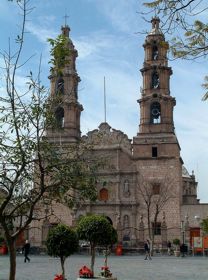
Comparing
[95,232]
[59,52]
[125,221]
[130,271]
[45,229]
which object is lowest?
[130,271]

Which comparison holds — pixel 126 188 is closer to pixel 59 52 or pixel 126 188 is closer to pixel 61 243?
pixel 61 243

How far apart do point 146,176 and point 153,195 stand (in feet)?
6.77

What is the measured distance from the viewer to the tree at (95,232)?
15.5m

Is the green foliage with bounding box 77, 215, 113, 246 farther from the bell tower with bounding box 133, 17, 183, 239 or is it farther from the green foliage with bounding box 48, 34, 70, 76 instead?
the bell tower with bounding box 133, 17, 183, 239

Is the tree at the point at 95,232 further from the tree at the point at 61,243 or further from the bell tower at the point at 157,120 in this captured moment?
the bell tower at the point at 157,120

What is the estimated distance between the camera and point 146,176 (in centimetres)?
4962

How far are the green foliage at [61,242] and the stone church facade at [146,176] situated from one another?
33156mm

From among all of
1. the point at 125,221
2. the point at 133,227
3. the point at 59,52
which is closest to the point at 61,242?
the point at 59,52

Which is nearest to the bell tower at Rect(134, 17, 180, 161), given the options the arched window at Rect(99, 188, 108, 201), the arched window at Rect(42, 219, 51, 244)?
the arched window at Rect(99, 188, 108, 201)

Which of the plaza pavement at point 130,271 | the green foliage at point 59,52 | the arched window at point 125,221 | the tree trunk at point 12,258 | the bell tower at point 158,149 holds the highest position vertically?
the bell tower at point 158,149

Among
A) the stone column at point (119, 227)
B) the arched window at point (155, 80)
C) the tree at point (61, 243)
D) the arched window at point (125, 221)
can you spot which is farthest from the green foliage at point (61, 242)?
the arched window at point (155, 80)

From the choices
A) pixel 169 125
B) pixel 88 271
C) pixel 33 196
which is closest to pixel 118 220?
pixel 169 125

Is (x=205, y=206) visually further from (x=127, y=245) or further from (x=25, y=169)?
(x=25, y=169)

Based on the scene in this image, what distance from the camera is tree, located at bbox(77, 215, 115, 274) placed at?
1548cm
